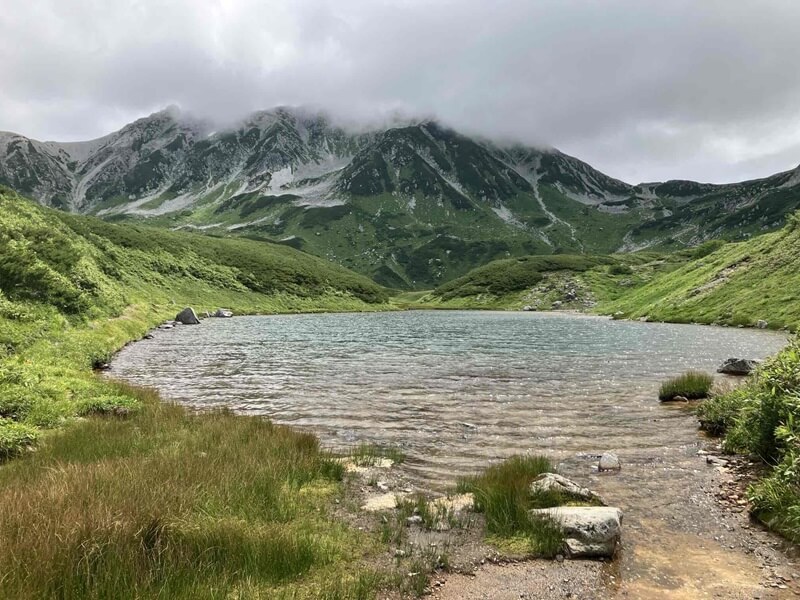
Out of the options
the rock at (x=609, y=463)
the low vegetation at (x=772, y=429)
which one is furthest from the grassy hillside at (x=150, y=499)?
the low vegetation at (x=772, y=429)

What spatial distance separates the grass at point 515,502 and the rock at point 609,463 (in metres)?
1.91

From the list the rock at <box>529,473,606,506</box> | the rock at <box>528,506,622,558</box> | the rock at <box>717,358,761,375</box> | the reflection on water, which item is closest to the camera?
the rock at <box>528,506,622,558</box>

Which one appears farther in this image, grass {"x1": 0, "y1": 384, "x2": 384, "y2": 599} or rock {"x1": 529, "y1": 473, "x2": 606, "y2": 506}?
rock {"x1": 529, "y1": 473, "x2": 606, "y2": 506}

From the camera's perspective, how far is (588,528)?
9.07 metres

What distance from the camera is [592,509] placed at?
32.0ft

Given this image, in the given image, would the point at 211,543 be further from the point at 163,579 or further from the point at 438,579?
the point at 438,579

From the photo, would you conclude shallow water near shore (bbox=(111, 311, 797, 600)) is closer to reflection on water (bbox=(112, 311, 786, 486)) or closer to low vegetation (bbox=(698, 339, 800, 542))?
reflection on water (bbox=(112, 311, 786, 486))

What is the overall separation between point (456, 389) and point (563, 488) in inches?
597

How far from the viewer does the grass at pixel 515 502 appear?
912 cm

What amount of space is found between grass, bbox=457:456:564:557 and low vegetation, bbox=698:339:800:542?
4297 mm

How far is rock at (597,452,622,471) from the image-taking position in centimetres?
1359

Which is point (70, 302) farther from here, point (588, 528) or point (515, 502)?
point (588, 528)

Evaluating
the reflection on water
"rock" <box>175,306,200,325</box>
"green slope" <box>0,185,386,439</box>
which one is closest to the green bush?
"green slope" <box>0,185,386,439</box>

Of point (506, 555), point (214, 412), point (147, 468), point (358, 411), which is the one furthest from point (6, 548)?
point (358, 411)
